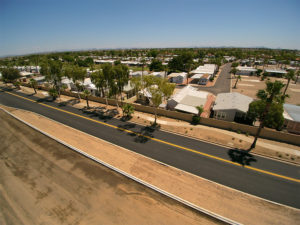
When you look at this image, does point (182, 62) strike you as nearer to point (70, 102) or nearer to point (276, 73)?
point (276, 73)

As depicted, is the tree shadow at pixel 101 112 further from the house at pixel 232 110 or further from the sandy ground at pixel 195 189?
the house at pixel 232 110

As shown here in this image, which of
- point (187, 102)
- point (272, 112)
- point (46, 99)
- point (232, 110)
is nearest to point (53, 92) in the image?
point (46, 99)

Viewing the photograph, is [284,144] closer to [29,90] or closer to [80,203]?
[80,203]

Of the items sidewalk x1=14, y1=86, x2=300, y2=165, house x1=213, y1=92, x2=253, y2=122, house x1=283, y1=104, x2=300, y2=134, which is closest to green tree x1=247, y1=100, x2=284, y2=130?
sidewalk x1=14, y1=86, x2=300, y2=165

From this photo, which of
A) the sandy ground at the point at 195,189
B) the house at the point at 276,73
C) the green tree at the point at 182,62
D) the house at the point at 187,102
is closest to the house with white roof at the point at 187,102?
the house at the point at 187,102

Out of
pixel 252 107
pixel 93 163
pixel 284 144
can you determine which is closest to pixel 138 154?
pixel 93 163
